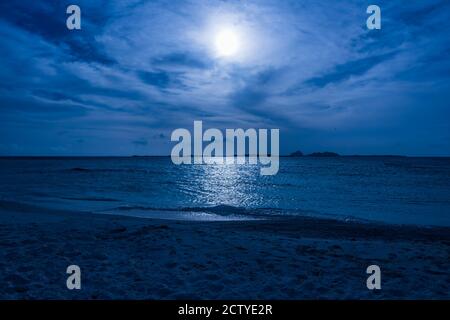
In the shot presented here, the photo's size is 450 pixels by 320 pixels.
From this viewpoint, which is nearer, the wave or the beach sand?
the beach sand

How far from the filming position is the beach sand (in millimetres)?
6457

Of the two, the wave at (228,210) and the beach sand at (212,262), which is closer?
the beach sand at (212,262)

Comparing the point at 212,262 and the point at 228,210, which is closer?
the point at 212,262

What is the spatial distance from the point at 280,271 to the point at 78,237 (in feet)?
21.7

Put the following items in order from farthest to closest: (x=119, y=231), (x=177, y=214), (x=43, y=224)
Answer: (x=177, y=214)
(x=43, y=224)
(x=119, y=231)

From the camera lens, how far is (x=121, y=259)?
823cm

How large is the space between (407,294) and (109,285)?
6063 mm

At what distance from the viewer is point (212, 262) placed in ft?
26.9

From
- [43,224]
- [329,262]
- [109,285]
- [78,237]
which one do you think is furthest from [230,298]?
[43,224]

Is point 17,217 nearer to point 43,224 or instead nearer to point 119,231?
point 43,224

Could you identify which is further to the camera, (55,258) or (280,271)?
(55,258)

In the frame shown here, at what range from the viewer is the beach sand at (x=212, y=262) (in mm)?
6457
